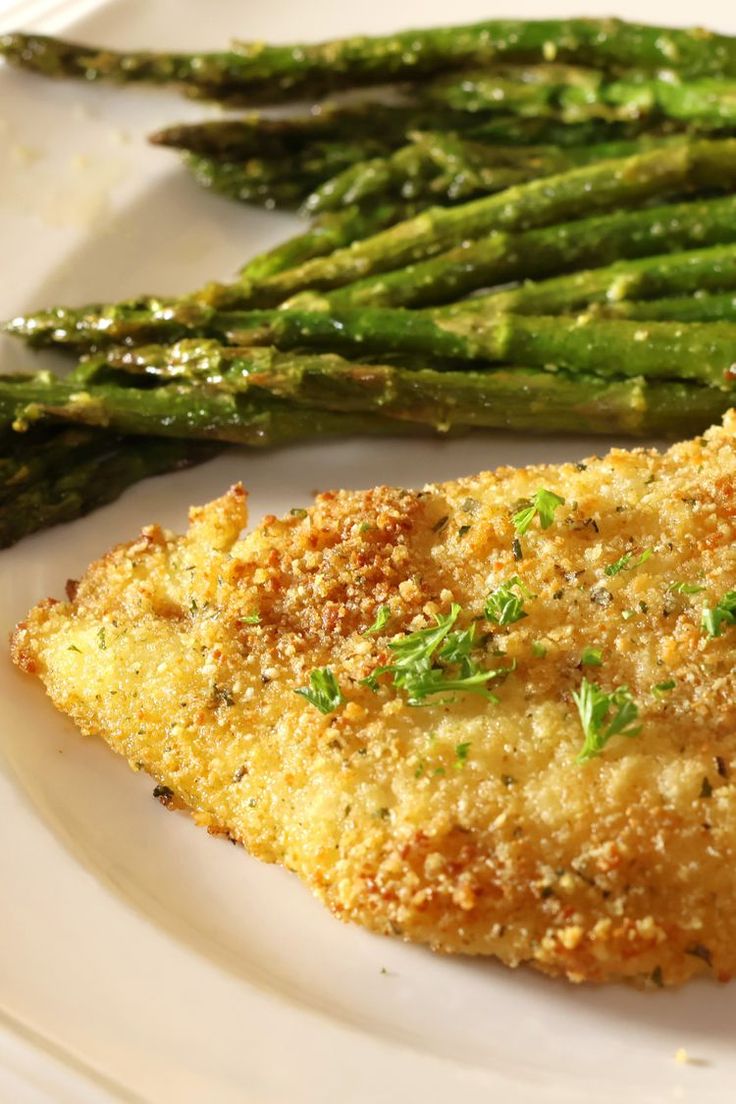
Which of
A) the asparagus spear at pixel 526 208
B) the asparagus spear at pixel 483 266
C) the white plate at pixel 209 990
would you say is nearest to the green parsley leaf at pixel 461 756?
the white plate at pixel 209 990

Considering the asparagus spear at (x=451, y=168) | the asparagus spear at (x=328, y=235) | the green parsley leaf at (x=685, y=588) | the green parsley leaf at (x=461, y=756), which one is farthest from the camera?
the asparagus spear at (x=451, y=168)

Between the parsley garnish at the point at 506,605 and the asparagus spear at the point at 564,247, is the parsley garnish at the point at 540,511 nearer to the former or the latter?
the parsley garnish at the point at 506,605

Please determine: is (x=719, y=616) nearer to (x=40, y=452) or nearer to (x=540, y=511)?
(x=540, y=511)

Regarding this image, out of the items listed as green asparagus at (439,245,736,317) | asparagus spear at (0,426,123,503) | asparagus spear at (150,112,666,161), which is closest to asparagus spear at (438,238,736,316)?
green asparagus at (439,245,736,317)

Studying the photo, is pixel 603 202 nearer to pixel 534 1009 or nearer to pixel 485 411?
pixel 485 411

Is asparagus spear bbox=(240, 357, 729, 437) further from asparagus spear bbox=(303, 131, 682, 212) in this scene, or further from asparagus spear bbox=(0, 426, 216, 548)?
asparagus spear bbox=(303, 131, 682, 212)

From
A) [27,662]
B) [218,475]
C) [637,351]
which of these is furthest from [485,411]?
[27,662]
